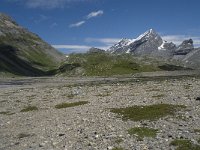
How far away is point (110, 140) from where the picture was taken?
25406 millimetres

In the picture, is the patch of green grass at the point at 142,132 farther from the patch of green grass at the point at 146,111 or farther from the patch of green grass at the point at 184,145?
the patch of green grass at the point at 146,111

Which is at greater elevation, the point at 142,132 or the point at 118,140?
the point at 142,132

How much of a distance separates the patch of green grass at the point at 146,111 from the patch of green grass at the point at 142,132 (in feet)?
14.8

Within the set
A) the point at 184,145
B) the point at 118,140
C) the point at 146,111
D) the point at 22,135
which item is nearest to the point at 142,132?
the point at 118,140

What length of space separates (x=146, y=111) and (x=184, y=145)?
524 inches

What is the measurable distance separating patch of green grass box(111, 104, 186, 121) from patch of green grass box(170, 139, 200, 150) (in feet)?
29.1

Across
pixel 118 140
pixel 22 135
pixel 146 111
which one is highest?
pixel 146 111

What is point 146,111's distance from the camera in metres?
35.3

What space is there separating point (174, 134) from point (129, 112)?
1097 centimetres

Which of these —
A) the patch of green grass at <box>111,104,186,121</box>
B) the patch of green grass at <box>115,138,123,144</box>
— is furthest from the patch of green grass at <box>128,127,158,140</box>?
the patch of green grass at <box>111,104,186,121</box>

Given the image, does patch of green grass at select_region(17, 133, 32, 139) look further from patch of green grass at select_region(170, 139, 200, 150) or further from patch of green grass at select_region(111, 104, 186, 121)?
patch of green grass at select_region(170, 139, 200, 150)

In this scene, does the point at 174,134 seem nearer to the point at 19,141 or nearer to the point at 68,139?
the point at 68,139

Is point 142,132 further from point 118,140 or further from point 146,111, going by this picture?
point 146,111

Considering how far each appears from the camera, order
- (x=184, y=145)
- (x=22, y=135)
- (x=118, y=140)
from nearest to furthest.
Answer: (x=184, y=145)
(x=118, y=140)
(x=22, y=135)
